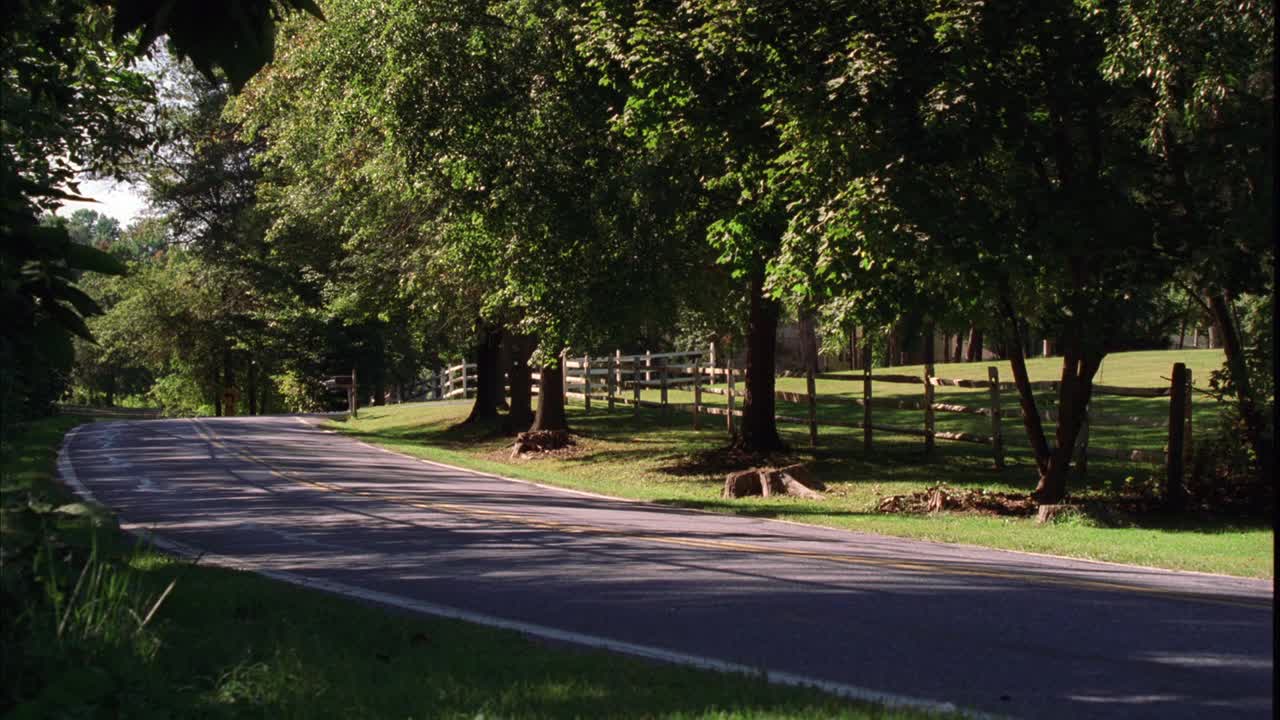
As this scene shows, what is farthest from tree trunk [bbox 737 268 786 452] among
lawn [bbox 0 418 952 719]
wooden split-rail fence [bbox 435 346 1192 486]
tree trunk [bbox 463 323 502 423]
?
lawn [bbox 0 418 952 719]

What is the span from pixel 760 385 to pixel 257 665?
18972mm

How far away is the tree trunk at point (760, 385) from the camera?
80.0 ft

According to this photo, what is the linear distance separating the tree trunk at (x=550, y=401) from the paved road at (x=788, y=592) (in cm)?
1190

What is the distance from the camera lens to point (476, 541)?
39.7ft

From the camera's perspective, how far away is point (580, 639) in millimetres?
Result: 7590

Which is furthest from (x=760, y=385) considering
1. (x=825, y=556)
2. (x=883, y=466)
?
(x=825, y=556)

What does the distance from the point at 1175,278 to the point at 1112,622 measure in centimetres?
854

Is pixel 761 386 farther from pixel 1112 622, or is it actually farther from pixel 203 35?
pixel 203 35

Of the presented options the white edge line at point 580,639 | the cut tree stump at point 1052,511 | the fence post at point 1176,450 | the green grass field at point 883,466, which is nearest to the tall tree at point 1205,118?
the fence post at point 1176,450

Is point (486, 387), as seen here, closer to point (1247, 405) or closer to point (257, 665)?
point (1247, 405)

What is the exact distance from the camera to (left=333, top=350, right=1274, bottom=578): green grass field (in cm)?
1388

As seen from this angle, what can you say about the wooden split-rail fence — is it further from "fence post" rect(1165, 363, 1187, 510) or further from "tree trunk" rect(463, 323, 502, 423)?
"tree trunk" rect(463, 323, 502, 423)

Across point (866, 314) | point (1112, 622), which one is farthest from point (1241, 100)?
point (1112, 622)

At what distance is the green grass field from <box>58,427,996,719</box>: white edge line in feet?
22.5
